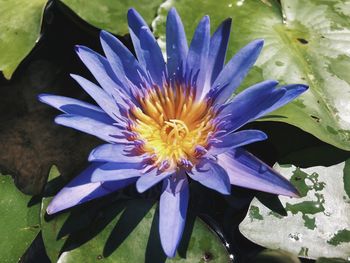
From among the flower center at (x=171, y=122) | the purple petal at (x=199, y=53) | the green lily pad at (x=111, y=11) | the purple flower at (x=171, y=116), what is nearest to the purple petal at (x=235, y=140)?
the purple flower at (x=171, y=116)

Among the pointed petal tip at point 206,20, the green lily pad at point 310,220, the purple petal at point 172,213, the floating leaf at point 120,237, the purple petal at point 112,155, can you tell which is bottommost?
the green lily pad at point 310,220

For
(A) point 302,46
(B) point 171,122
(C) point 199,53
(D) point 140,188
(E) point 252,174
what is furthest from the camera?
(A) point 302,46

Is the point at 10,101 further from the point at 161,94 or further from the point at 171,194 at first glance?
the point at 171,194

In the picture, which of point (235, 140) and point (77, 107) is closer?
point (235, 140)

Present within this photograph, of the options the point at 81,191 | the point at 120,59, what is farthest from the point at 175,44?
the point at 81,191

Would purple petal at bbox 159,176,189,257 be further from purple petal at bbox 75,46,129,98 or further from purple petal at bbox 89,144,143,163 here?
purple petal at bbox 75,46,129,98

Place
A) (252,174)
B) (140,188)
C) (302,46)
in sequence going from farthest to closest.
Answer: (302,46) < (252,174) < (140,188)

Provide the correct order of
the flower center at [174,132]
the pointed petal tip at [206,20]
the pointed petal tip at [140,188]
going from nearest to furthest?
the pointed petal tip at [140,188] < the pointed petal tip at [206,20] < the flower center at [174,132]

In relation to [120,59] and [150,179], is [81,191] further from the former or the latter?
[120,59]

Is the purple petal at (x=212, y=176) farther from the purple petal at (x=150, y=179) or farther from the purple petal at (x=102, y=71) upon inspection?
the purple petal at (x=102, y=71)
